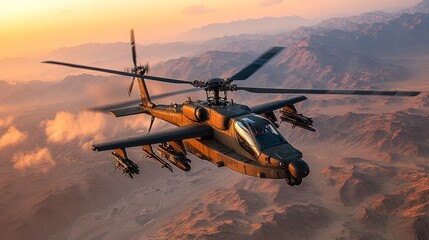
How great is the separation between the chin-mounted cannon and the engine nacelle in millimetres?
6713

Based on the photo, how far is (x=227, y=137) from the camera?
70.7 ft

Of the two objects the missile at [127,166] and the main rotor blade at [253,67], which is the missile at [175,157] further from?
the main rotor blade at [253,67]

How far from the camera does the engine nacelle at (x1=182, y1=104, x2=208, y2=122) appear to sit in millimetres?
23266

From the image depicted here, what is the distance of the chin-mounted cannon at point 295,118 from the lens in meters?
25.7

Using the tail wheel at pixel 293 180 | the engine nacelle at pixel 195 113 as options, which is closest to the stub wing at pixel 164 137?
the engine nacelle at pixel 195 113

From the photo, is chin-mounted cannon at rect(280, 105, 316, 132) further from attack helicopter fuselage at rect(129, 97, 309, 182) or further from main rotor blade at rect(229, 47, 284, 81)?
attack helicopter fuselage at rect(129, 97, 309, 182)

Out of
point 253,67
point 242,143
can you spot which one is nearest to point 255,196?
point 253,67

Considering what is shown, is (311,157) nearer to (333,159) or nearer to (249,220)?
(333,159)

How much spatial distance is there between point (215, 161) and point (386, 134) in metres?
168

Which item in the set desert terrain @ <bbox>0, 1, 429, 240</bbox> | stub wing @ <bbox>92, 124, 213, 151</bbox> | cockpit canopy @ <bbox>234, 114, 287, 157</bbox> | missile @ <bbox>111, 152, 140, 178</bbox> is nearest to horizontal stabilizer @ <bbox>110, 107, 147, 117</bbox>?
missile @ <bbox>111, 152, 140, 178</bbox>

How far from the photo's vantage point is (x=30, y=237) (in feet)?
450

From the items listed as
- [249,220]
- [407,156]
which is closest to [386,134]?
[407,156]

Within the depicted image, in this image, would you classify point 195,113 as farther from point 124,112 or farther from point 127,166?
point 124,112

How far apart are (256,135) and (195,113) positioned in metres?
5.66
